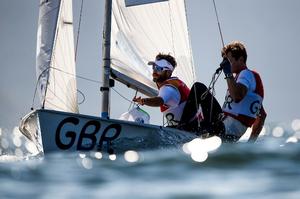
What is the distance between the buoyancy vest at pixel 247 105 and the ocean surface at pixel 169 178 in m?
2.74

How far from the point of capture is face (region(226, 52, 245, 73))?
793 cm

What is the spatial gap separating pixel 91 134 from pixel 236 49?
2060 millimetres

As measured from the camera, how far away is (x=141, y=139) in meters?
7.59

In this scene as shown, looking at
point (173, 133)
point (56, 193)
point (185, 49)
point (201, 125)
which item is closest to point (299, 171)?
point (56, 193)

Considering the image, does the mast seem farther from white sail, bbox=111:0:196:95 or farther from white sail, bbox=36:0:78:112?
white sail, bbox=36:0:78:112

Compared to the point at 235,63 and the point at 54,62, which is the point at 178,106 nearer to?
the point at 235,63

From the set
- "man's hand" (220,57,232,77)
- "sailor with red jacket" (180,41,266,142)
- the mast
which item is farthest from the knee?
the mast

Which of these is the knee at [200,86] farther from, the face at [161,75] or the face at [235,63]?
the face at [161,75]

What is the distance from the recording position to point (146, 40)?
39.3ft

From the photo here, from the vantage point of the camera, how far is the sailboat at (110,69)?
7.63 m

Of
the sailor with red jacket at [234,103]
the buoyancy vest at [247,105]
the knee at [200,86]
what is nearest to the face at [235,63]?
the sailor with red jacket at [234,103]

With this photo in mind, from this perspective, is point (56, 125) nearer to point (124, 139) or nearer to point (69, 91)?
point (124, 139)

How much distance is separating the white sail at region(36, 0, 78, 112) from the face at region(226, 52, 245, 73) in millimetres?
3553

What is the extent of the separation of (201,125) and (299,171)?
3.93m
